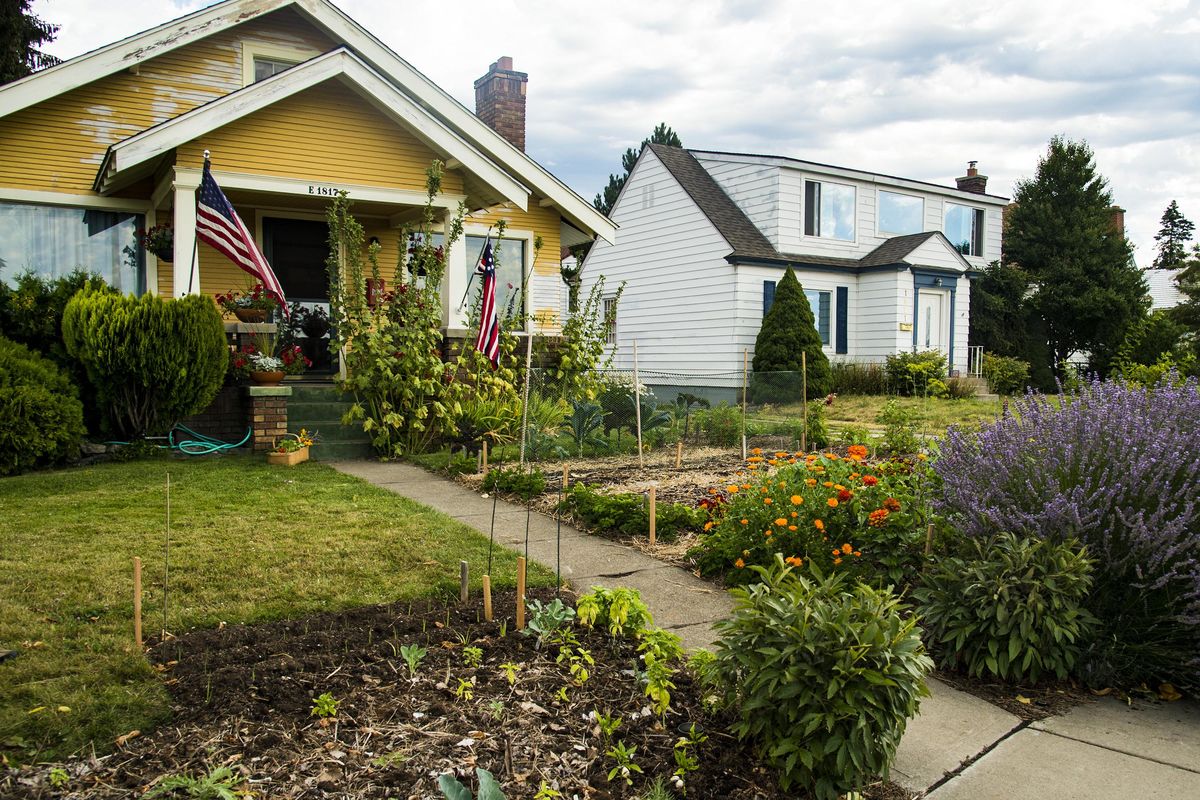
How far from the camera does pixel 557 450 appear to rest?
9094mm

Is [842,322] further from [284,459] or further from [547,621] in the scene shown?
[547,621]

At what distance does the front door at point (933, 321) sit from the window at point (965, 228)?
9.35 ft

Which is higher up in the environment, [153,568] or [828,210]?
[828,210]

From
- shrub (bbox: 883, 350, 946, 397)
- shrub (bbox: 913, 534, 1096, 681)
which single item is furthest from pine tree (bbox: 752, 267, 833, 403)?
shrub (bbox: 913, 534, 1096, 681)

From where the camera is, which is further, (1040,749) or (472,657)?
(472,657)

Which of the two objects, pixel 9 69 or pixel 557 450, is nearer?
pixel 557 450

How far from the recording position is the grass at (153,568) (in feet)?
9.89

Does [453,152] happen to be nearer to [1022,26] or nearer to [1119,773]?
[1022,26]

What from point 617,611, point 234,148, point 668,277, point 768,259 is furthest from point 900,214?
point 617,611

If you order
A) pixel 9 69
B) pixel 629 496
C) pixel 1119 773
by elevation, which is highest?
pixel 9 69

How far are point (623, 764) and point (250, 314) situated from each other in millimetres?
8757

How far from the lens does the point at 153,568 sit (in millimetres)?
4730

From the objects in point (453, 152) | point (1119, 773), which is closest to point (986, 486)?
point (1119, 773)

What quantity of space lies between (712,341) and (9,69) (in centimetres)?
1546
